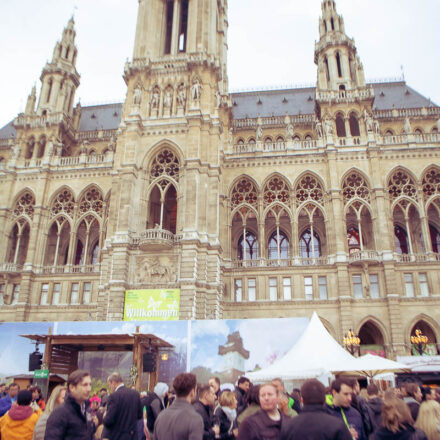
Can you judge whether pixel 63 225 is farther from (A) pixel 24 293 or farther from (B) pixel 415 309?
(B) pixel 415 309

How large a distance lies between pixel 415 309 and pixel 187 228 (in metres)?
17.7

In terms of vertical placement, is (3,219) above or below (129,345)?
above

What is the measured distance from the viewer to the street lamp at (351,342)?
2747 cm

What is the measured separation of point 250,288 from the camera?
1323 inches

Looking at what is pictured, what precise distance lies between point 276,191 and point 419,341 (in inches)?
619

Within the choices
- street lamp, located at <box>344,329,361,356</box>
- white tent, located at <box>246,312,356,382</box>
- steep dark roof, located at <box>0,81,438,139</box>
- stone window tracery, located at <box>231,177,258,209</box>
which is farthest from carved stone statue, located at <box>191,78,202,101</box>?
white tent, located at <box>246,312,356,382</box>

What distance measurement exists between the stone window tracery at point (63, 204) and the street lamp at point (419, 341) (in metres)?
29.7

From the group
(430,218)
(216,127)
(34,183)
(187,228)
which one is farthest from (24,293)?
(430,218)

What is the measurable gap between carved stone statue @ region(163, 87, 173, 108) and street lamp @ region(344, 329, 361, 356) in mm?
22911

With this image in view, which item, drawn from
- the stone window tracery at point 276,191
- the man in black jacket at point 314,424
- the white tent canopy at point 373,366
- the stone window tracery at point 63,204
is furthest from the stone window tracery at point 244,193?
the man in black jacket at point 314,424

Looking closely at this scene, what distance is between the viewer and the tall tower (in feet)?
97.7

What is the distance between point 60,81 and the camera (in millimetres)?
44938

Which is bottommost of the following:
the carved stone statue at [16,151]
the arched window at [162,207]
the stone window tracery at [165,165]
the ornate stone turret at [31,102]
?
the arched window at [162,207]

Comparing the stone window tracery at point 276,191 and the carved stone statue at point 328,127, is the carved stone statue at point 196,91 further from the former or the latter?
the carved stone statue at point 328,127
